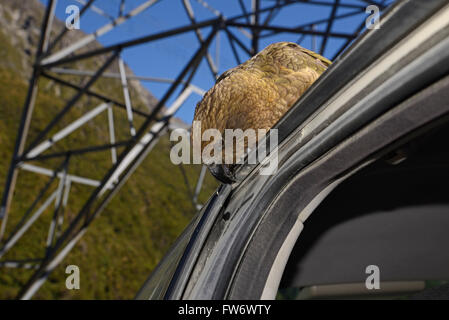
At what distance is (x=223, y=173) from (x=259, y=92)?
521 mm

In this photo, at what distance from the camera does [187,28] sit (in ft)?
11.7

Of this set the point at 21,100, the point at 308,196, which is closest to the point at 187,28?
the point at 308,196

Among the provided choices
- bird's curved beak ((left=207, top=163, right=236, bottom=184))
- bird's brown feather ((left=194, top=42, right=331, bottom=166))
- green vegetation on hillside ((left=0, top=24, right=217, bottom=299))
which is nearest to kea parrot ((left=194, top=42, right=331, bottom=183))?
bird's brown feather ((left=194, top=42, right=331, bottom=166))

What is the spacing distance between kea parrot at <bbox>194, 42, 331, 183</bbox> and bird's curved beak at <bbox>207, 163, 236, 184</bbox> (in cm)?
21

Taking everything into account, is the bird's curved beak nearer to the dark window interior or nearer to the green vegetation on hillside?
the dark window interior

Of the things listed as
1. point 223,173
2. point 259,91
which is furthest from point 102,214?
point 223,173

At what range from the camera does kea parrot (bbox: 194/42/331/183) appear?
3.57 feet

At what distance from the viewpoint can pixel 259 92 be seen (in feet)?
3.85

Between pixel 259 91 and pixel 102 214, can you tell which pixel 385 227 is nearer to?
pixel 259 91

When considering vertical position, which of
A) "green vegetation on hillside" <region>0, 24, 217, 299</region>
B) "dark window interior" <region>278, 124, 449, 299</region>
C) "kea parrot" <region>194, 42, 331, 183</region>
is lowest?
"dark window interior" <region>278, 124, 449, 299</region>

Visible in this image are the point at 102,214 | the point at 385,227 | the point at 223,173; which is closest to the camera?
the point at 223,173

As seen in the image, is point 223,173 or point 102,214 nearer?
point 223,173
